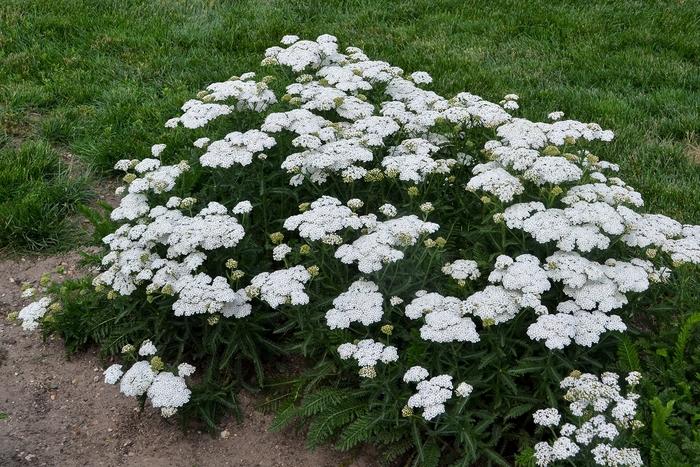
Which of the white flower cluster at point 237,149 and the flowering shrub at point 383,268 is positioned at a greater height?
the white flower cluster at point 237,149

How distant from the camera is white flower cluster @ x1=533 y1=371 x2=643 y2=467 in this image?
9.48 feet

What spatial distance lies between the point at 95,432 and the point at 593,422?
249 centimetres

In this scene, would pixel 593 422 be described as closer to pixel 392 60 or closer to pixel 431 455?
pixel 431 455

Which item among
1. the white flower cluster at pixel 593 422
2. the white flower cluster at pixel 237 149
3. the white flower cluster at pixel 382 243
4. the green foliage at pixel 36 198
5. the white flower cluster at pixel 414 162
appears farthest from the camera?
the green foliage at pixel 36 198

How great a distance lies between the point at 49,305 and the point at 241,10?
464cm

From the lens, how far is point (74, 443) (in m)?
3.87

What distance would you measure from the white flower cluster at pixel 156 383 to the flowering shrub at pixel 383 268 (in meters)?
0.01

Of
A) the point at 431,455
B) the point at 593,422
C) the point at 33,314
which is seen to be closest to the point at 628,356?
the point at 593,422

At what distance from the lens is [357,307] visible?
3.58m

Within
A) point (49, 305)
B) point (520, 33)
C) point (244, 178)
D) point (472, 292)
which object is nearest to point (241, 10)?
point (520, 33)

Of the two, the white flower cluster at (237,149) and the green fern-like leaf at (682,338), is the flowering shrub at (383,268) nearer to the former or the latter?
the white flower cluster at (237,149)

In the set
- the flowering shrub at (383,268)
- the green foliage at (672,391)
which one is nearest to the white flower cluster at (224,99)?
the flowering shrub at (383,268)

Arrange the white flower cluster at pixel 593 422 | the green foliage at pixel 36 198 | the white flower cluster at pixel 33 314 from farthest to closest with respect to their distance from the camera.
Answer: the green foliage at pixel 36 198
the white flower cluster at pixel 33 314
the white flower cluster at pixel 593 422

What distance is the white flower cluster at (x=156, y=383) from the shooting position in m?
3.54
